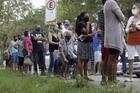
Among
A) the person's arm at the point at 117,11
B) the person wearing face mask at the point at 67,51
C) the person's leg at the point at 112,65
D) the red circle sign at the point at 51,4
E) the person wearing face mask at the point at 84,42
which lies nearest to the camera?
the person's leg at the point at 112,65

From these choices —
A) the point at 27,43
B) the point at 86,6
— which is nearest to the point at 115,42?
the point at 27,43

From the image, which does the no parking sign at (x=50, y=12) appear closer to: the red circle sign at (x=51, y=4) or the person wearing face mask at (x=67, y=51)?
the red circle sign at (x=51, y=4)

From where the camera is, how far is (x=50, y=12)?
15266 millimetres

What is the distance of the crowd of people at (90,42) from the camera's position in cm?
1031

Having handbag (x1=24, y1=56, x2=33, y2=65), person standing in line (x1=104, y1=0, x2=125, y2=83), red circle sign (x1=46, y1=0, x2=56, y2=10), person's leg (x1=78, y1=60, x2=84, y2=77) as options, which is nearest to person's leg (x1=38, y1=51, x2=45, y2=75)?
handbag (x1=24, y1=56, x2=33, y2=65)

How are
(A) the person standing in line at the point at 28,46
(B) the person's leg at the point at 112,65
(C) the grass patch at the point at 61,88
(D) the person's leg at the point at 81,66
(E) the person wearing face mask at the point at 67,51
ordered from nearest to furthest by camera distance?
(C) the grass patch at the point at 61,88, (B) the person's leg at the point at 112,65, (D) the person's leg at the point at 81,66, (E) the person wearing face mask at the point at 67,51, (A) the person standing in line at the point at 28,46

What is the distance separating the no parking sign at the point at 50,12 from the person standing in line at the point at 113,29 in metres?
4.45

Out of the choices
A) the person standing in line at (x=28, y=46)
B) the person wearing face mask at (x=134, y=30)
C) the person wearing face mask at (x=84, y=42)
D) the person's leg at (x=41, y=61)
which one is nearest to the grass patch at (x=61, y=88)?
the person wearing face mask at (x=84, y=42)

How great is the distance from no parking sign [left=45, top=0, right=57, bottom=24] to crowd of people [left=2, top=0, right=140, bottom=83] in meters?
0.38

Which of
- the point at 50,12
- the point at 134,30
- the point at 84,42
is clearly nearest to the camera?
the point at 134,30

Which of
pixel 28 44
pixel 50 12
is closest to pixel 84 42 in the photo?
pixel 50 12

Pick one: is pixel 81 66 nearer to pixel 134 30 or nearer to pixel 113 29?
pixel 134 30

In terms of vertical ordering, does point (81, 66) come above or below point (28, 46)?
below

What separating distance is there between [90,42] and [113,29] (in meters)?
2.36
